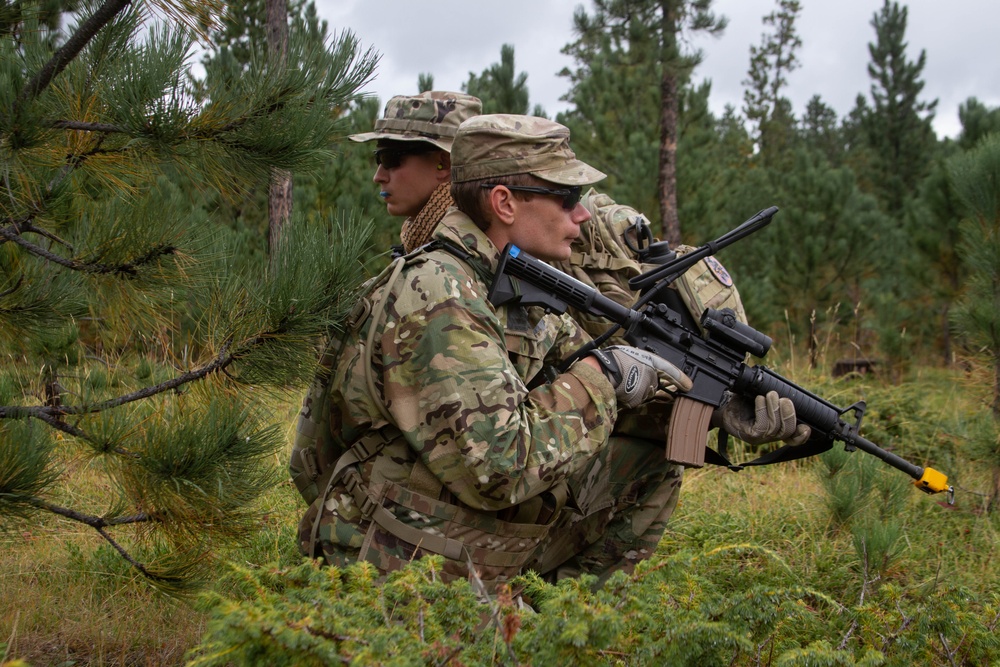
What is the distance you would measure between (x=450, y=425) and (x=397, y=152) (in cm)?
145

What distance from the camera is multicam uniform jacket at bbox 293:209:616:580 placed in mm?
2309

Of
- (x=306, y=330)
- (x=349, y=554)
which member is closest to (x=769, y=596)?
(x=349, y=554)

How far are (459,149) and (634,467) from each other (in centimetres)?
137

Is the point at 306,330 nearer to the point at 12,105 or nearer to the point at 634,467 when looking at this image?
the point at 12,105

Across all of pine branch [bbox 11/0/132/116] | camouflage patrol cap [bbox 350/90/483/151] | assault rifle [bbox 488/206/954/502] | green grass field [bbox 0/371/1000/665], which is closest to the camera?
pine branch [bbox 11/0/132/116]

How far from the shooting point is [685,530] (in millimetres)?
3992

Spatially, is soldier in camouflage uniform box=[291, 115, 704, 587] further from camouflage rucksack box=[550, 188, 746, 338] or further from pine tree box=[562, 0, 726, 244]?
pine tree box=[562, 0, 726, 244]

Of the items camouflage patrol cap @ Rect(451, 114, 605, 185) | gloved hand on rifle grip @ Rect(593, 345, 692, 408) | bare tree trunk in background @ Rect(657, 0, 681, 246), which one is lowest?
gloved hand on rifle grip @ Rect(593, 345, 692, 408)

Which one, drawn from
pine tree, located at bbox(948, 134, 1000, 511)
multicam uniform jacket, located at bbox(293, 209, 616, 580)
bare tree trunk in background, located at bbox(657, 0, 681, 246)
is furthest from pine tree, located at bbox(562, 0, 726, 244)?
multicam uniform jacket, located at bbox(293, 209, 616, 580)

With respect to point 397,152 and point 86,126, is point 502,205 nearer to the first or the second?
point 397,152

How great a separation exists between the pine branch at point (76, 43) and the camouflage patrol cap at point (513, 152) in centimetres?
98

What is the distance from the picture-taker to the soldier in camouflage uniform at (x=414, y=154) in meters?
3.36

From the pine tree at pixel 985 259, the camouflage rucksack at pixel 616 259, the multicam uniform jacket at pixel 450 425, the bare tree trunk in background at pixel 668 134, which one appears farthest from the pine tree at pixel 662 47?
the multicam uniform jacket at pixel 450 425

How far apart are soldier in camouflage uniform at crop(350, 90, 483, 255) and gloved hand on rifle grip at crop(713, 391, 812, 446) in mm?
1291
